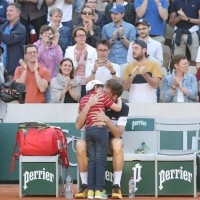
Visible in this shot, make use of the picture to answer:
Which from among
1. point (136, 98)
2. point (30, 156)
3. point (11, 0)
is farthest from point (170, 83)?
point (11, 0)

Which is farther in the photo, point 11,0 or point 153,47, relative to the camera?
point 11,0

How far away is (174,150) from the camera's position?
15.2 metres

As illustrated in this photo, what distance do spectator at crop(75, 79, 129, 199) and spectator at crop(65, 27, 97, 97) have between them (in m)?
3.09

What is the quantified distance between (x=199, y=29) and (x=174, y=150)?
495 cm

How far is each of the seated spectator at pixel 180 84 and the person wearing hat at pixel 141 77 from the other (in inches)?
10.2

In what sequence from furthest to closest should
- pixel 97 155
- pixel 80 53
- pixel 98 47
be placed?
pixel 80 53, pixel 98 47, pixel 97 155

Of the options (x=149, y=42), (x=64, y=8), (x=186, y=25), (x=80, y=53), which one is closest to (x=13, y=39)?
(x=80, y=53)

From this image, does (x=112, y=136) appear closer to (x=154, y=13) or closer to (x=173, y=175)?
(x=173, y=175)

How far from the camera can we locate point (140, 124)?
1552 centimetres

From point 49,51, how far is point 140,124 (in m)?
3.26

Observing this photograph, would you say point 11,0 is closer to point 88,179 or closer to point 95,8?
point 95,8

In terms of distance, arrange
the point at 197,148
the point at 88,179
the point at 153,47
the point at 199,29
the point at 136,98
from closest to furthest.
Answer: the point at 88,179 → the point at 197,148 → the point at 136,98 → the point at 153,47 → the point at 199,29

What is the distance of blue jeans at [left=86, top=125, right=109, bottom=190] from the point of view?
14266 millimetres

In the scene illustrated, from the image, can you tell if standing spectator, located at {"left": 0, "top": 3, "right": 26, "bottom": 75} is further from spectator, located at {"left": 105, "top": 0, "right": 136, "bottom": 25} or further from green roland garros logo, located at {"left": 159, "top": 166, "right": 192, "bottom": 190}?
green roland garros logo, located at {"left": 159, "top": 166, "right": 192, "bottom": 190}
